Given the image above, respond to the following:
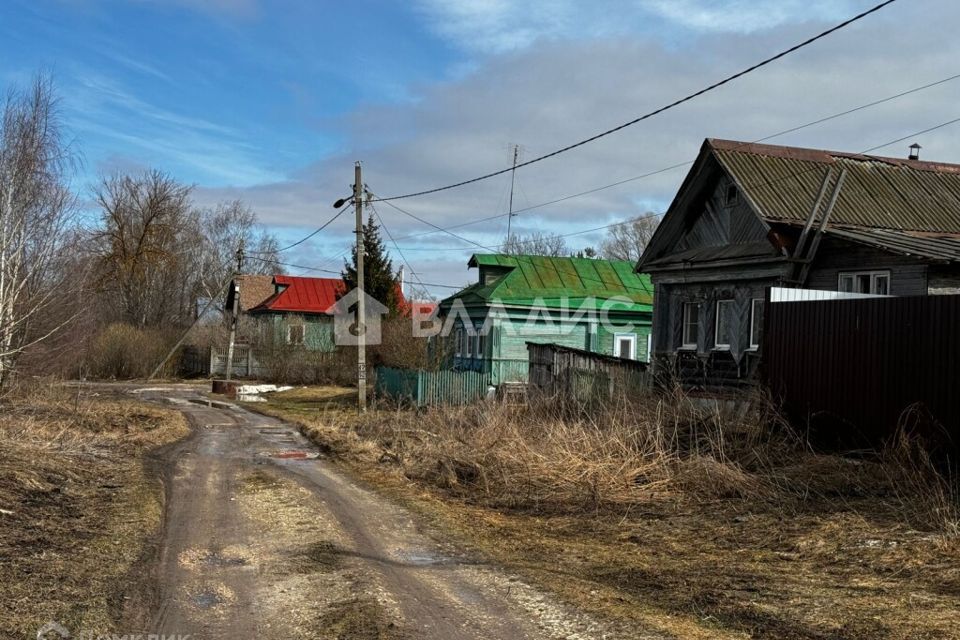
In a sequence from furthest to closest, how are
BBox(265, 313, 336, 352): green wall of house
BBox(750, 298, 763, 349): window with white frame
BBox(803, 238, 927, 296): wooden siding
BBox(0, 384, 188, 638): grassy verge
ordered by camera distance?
BBox(265, 313, 336, 352): green wall of house, BBox(750, 298, 763, 349): window with white frame, BBox(803, 238, 927, 296): wooden siding, BBox(0, 384, 188, 638): grassy verge

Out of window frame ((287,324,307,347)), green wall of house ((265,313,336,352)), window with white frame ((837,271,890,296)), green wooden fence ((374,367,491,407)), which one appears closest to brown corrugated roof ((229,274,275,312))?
green wall of house ((265,313,336,352))

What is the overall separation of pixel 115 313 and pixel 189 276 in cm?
674

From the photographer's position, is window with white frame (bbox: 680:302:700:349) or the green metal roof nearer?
window with white frame (bbox: 680:302:700:349)

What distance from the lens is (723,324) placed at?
→ 1953 centimetres

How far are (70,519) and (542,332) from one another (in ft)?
78.3

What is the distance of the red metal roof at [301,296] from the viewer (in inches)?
2159

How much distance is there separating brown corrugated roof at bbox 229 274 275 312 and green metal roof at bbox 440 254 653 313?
2617 cm

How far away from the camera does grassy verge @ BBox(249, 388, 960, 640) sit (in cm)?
585

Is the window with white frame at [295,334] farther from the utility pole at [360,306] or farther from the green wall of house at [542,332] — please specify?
the utility pole at [360,306]

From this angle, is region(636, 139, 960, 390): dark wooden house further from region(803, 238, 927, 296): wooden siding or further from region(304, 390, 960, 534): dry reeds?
region(304, 390, 960, 534): dry reeds

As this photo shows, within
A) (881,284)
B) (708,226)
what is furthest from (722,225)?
(881,284)

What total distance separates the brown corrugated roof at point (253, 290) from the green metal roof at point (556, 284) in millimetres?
26167

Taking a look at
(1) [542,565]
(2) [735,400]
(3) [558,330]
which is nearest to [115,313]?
(3) [558,330]

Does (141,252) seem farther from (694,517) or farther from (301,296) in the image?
(694,517)
